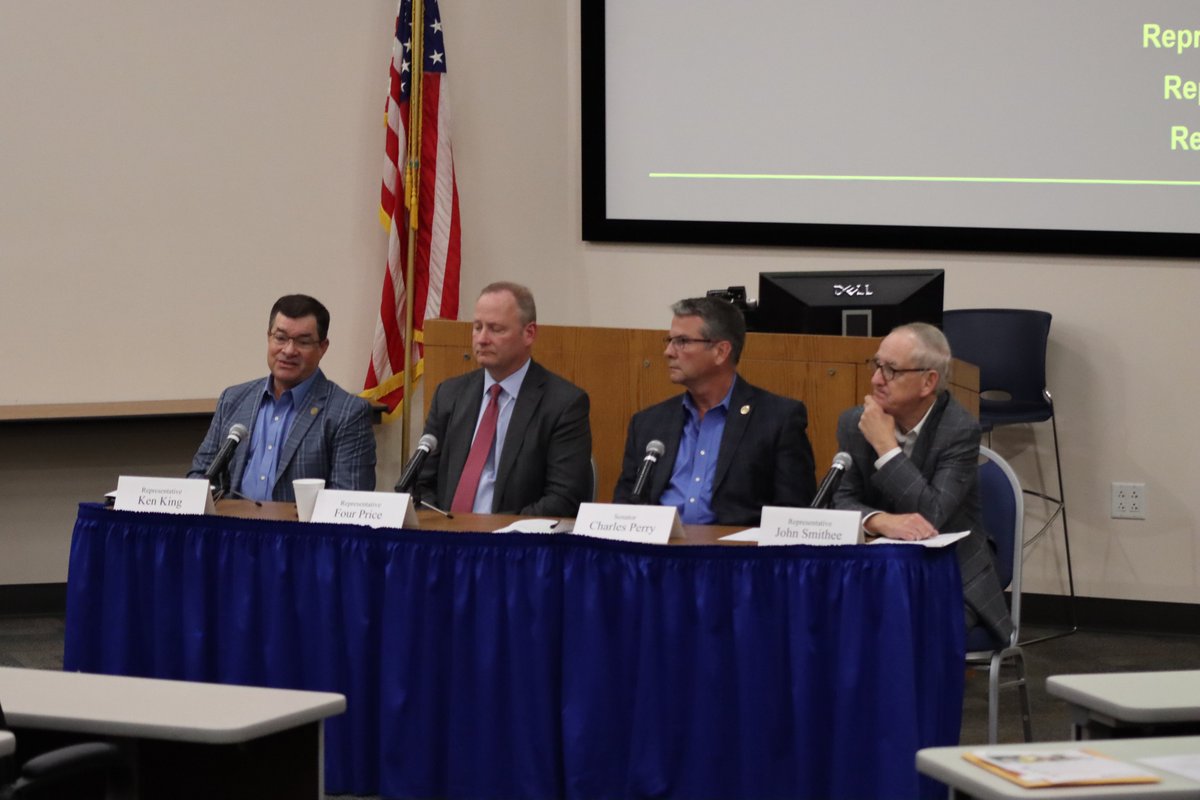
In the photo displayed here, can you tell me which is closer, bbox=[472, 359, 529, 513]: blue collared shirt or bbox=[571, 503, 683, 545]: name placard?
bbox=[571, 503, 683, 545]: name placard

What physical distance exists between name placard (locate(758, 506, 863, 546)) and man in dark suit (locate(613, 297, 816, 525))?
0.73m

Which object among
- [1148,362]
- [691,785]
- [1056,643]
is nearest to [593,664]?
[691,785]

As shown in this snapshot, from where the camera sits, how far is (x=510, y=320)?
13.4ft

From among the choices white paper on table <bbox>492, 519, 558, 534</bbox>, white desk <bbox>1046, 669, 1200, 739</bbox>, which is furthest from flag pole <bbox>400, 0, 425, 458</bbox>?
white desk <bbox>1046, 669, 1200, 739</bbox>

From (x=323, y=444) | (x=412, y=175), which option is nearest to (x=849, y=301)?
(x=323, y=444)

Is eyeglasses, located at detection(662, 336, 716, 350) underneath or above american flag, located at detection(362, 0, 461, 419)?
underneath

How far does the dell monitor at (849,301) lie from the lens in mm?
4434

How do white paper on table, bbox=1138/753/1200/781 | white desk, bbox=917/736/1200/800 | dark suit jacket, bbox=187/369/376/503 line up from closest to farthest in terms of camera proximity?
white desk, bbox=917/736/1200/800 < white paper on table, bbox=1138/753/1200/781 < dark suit jacket, bbox=187/369/376/503

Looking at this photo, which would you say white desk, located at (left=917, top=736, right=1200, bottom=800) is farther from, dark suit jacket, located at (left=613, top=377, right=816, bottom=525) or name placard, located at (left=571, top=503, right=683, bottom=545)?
dark suit jacket, located at (left=613, top=377, right=816, bottom=525)

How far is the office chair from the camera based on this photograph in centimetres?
338

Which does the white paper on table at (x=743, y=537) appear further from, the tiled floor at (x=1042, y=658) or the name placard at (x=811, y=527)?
the tiled floor at (x=1042, y=658)

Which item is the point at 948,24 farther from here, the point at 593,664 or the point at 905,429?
the point at 593,664

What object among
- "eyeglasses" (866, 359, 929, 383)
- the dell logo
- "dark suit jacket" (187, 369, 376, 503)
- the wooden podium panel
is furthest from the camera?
the dell logo

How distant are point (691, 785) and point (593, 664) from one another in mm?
336
